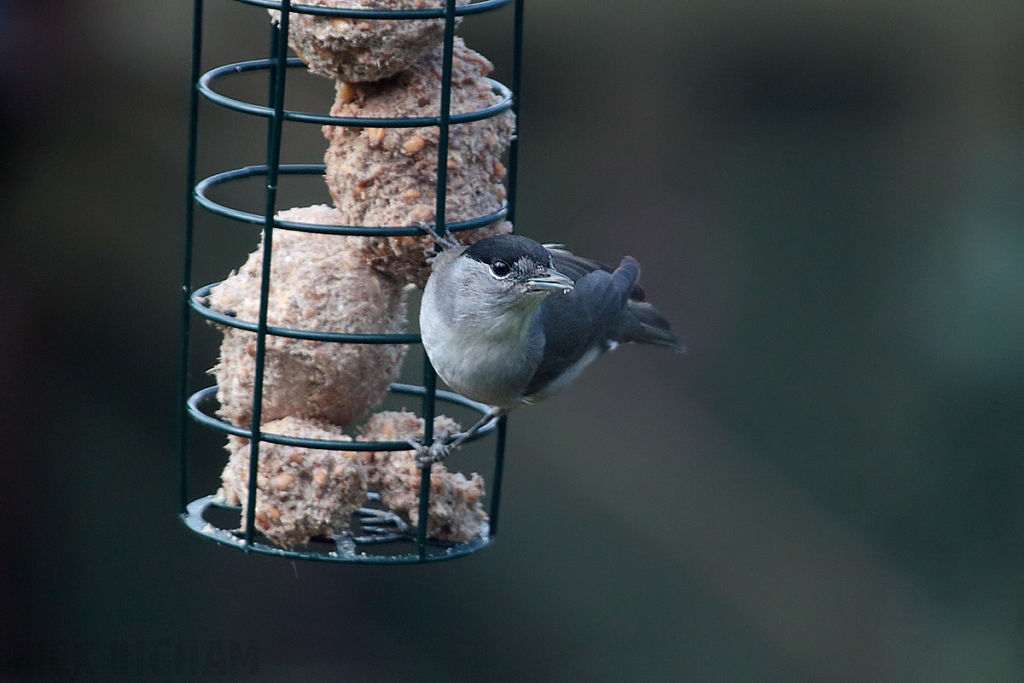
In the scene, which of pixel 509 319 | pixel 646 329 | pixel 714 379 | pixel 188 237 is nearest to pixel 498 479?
pixel 509 319

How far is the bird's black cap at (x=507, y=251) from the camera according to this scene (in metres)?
3.07

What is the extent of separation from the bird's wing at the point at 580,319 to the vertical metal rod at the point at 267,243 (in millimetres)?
740

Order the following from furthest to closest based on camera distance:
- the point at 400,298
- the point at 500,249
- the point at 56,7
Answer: the point at 56,7 → the point at 400,298 → the point at 500,249

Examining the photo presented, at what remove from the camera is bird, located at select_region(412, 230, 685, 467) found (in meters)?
3.10

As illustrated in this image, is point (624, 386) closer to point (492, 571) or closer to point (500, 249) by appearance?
point (492, 571)

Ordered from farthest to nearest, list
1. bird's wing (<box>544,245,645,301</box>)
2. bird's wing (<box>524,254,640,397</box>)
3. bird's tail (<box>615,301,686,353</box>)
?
bird's tail (<box>615,301,686,353</box>) → bird's wing (<box>544,245,645,301</box>) → bird's wing (<box>524,254,640,397</box>)

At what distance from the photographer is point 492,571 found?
606cm

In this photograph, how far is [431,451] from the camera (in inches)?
133

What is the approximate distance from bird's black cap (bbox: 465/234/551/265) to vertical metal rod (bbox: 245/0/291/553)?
1.71 ft

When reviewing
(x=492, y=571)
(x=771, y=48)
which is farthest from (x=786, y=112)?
(x=492, y=571)

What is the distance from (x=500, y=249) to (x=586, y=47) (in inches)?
111

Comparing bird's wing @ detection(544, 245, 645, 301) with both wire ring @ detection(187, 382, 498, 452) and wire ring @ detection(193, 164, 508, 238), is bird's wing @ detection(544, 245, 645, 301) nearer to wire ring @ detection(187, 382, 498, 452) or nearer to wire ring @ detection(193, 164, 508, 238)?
wire ring @ detection(193, 164, 508, 238)

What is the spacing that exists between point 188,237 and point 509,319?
92 cm

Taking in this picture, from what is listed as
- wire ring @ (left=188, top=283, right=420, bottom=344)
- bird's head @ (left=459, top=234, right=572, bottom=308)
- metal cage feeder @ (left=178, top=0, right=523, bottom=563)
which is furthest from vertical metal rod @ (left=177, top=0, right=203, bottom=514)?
bird's head @ (left=459, top=234, right=572, bottom=308)
